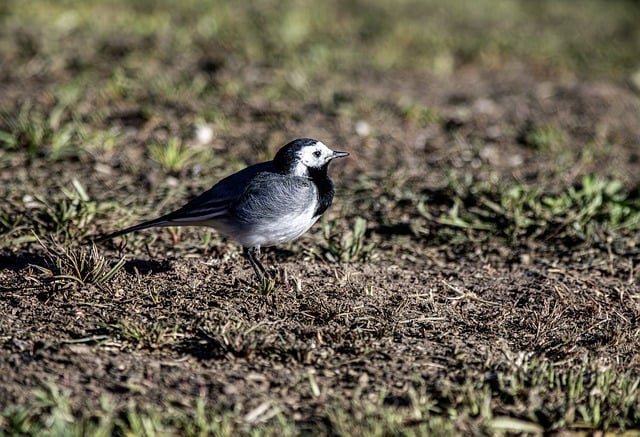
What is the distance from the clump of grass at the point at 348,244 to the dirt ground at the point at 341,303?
7 centimetres

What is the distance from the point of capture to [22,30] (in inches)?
360

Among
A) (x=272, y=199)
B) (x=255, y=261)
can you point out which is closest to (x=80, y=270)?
(x=255, y=261)

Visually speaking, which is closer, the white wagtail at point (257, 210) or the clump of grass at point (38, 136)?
the white wagtail at point (257, 210)

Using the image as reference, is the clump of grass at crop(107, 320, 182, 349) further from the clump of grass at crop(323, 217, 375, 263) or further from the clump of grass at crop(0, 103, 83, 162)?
the clump of grass at crop(0, 103, 83, 162)

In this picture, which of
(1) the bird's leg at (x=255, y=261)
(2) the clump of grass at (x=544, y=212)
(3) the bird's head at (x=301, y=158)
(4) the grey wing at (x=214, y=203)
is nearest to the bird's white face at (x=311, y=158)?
(3) the bird's head at (x=301, y=158)

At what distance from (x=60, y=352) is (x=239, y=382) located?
2.87 feet

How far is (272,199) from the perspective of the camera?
194 inches

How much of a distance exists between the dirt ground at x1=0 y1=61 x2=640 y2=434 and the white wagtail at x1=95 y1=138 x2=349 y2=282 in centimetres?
24

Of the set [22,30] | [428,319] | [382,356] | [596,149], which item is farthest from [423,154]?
[22,30]

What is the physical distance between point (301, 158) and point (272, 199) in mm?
387

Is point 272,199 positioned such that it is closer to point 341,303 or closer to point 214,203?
point 214,203

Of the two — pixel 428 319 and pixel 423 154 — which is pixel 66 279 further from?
pixel 423 154

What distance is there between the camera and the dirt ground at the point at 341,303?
12.6 ft

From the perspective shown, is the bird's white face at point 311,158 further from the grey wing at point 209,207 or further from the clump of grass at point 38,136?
the clump of grass at point 38,136
